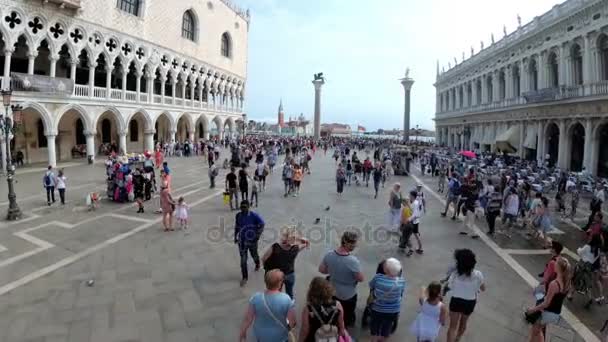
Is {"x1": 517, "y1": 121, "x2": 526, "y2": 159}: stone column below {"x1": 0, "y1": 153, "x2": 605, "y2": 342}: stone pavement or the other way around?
the other way around

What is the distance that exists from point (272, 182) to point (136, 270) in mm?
11003

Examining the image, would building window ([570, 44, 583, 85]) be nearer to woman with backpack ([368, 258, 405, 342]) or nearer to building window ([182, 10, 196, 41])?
woman with backpack ([368, 258, 405, 342])

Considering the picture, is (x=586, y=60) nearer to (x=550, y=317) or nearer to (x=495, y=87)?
(x=495, y=87)

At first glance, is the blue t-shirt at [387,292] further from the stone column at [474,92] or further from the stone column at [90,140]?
the stone column at [474,92]

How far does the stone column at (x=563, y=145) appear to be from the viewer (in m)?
22.3

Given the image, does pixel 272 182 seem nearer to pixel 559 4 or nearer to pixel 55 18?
pixel 55 18

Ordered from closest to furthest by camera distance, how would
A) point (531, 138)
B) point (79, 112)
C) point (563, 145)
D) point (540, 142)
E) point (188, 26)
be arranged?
1. point (79, 112)
2. point (563, 145)
3. point (540, 142)
4. point (531, 138)
5. point (188, 26)

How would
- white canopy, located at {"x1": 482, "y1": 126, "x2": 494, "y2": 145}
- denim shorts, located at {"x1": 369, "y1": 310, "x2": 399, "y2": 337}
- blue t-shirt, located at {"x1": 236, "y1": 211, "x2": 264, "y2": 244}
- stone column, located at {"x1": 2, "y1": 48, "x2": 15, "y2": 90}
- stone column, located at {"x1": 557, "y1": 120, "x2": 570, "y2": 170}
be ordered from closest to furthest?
denim shorts, located at {"x1": 369, "y1": 310, "x2": 399, "y2": 337}
blue t-shirt, located at {"x1": 236, "y1": 211, "x2": 264, "y2": 244}
stone column, located at {"x1": 2, "y1": 48, "x2": 15, "y2": 90}
stone column, located at {"x1": 557, "y1": 120, "x2": 570, "y2": 170}
white canopy, located at {"x1": 482, "y1": 126, "x2": 494, "y2": 145}

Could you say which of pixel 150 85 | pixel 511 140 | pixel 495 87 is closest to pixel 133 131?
pixel 150 85

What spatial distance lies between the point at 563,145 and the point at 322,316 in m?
25.9

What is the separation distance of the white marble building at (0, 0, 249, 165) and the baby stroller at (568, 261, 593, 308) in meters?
24.3

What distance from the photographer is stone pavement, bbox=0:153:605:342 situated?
4711mm

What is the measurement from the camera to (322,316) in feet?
9.59

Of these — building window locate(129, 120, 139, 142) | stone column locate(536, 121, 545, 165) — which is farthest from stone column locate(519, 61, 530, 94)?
building window locate(129, 120, 139, 142)
